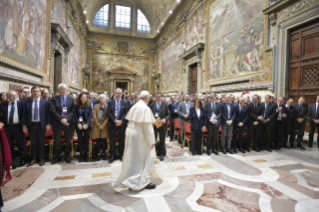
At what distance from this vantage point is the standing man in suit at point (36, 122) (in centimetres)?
423

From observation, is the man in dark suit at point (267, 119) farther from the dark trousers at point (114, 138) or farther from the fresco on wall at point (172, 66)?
the fresco on wall at point (172, 66)

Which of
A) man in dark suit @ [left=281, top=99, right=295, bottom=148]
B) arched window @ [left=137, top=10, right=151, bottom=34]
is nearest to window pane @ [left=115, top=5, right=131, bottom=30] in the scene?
arched window @ [left=137, top=10, right=151, bottom=34]

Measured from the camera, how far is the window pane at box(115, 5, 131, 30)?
2294 centimetres

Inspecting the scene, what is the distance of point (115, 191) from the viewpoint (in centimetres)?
300

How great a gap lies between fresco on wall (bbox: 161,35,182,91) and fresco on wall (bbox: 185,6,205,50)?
1.72m

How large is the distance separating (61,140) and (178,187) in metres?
3.39

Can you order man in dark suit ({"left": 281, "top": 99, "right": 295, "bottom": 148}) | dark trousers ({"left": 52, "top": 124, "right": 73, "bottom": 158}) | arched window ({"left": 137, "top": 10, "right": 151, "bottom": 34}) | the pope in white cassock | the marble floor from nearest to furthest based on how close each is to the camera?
the marble floor
the pope in white cassock
dark trousers ({"left": 52, "top": 124, "right": 73, "bottom": 158})
man in dark suit ({"left": 281, "top": 99, "right": 295, "bottom": 148})
arched window ({"left": 137, "top": 10, "right": 151, "bottom": 34})

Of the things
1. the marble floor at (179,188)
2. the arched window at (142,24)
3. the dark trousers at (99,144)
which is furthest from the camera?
the arched window at (142,24)

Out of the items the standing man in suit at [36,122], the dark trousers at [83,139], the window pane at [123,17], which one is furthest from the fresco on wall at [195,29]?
the window pane at [123,17]

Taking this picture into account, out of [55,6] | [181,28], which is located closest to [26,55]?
[55,6]

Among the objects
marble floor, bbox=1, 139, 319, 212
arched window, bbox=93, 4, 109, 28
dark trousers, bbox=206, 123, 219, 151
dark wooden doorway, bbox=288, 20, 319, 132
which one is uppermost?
arched window, bbox=93, 4, 109, 28

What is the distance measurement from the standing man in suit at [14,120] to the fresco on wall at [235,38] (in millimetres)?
8942

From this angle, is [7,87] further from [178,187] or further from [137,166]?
[178,187]

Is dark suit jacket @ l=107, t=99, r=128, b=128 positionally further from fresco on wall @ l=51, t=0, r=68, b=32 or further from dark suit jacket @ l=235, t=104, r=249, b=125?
fresco on wall @ l=51, t=0, r=68, b=32
